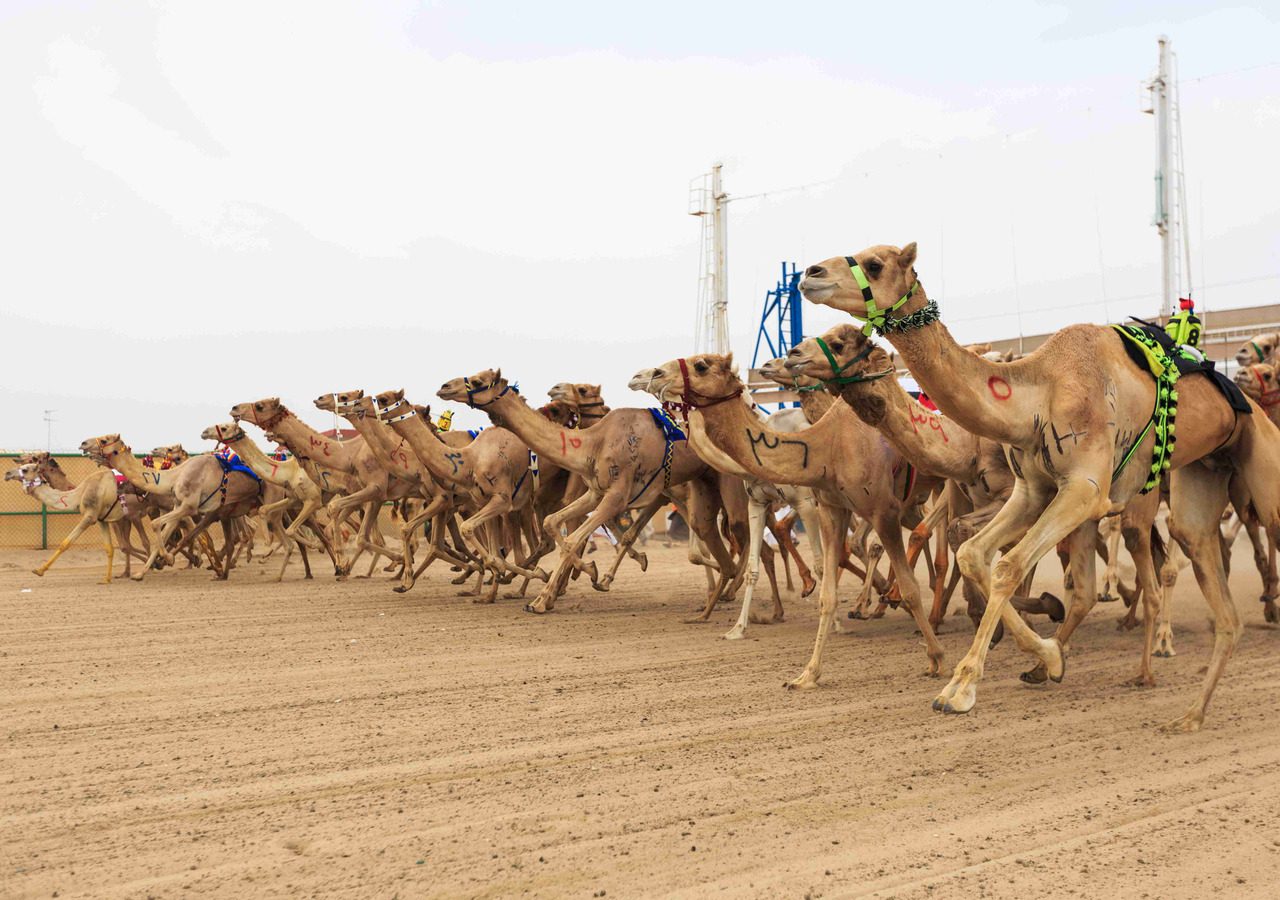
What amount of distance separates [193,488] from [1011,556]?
49.7ft

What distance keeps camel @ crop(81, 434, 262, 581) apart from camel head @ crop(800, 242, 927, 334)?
14.5 m

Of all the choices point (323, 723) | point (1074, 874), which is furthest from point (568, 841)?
point (323, 723)

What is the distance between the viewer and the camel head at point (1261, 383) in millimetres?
8617

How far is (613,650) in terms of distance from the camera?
1005 cm

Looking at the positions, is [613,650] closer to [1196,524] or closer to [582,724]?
[582,724]

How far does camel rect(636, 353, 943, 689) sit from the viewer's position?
826cm

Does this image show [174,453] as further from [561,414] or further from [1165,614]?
[1165,614]

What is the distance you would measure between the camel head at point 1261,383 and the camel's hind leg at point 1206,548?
166 centimetres

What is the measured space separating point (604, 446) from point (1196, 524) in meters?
6.74

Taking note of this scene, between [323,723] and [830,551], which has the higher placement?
[830,551]

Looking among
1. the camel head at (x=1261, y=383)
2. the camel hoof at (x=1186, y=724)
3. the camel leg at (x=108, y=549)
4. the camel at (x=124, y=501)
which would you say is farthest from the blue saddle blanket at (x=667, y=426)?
the camel at (x=124, y=501)

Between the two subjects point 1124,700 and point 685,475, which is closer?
point 1124,700

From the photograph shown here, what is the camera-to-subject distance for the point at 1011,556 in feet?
19.8

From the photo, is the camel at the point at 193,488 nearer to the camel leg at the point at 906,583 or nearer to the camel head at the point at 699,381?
the camel head at the point at 699,381
